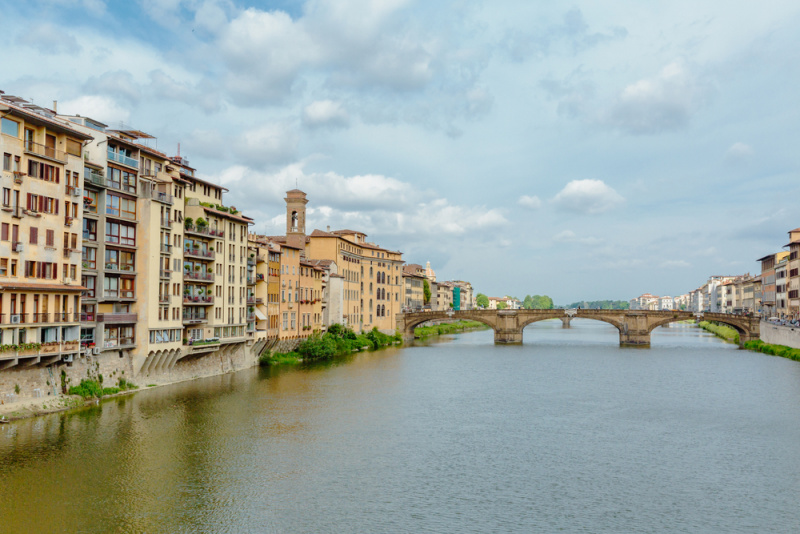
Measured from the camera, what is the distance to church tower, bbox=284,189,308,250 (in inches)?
3947

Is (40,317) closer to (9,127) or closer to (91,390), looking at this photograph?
(91,390)

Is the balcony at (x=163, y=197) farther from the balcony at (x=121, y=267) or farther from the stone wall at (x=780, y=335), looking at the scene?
the stone wall at (x=780, y=335)

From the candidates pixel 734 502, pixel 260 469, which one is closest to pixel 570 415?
pixel 734 502

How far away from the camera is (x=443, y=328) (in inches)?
6181

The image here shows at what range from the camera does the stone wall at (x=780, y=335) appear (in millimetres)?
83438

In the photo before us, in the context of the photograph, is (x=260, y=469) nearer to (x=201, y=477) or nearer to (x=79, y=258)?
(x=201, y=477)

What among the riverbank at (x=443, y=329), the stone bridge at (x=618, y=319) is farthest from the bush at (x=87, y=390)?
the riverbank at (x=443, y=329)

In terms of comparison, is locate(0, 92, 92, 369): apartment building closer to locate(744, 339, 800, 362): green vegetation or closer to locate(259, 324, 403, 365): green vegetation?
locate(259, 324, 403, 365): green vegetation

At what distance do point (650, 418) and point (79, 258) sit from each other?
39.0 metres

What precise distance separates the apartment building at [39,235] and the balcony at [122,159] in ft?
12.1

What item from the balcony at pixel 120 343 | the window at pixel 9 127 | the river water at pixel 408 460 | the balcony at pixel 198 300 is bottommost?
the river water at pixel 408 460

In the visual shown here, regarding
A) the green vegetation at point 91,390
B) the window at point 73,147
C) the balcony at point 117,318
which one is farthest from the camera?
the balcony at point 117,318

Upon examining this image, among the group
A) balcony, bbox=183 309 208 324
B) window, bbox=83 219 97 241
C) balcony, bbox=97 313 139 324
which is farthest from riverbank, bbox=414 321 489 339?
window, bbox=83 219 97 241

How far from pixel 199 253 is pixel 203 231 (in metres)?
1.94
